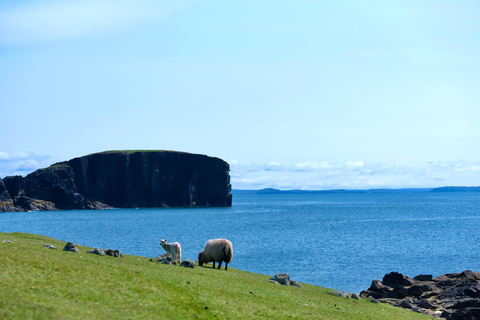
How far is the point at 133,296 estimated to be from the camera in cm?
2173

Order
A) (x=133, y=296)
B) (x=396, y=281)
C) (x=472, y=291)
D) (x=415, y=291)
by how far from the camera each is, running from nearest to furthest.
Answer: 1. (x=133, y=296)
2. (x=472, y=291)
3. (x=415, y=291)
4. (x=396, y=281)

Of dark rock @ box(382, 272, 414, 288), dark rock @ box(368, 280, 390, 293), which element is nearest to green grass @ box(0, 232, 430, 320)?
dark rock @ box(368, 280, 390, 293)

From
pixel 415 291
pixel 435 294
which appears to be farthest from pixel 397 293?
pixel 435 294

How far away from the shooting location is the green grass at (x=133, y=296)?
61.2 ft

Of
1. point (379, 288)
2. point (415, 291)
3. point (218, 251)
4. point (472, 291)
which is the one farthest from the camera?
point (379, 288)

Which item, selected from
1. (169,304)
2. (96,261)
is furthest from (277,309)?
(96,261)

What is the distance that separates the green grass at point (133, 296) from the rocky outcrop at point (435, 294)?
9.90 meters

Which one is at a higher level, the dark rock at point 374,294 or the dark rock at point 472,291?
the dark rock at point 472,291

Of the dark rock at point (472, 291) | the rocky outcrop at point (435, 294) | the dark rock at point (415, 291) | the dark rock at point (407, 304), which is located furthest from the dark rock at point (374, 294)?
the dark rock at point (472, 291)

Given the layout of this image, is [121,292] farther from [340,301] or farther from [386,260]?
[386,260]

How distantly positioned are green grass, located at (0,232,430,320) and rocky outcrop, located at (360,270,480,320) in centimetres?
990

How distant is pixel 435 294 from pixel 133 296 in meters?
36.3

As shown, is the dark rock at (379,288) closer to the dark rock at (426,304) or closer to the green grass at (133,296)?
the dark rock at (426,304)

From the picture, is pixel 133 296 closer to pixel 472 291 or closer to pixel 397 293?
pixel 472 291
